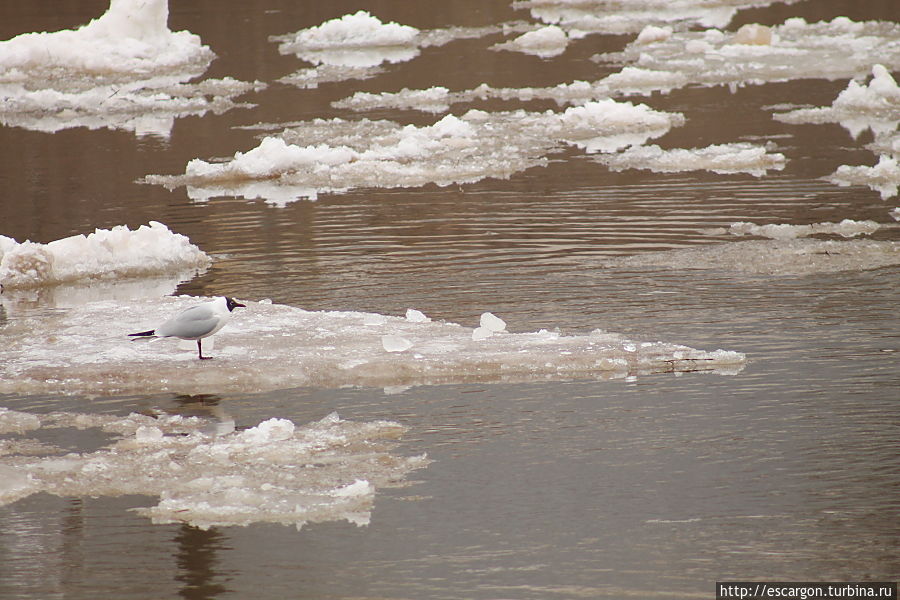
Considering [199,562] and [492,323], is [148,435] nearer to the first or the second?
[199,562]

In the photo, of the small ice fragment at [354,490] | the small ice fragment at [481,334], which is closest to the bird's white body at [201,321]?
the small ice fragment at [481,334]

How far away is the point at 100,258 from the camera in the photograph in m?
11.2

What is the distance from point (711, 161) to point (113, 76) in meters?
12.7

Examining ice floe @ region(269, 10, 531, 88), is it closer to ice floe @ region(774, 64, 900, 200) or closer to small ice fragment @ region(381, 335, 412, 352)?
ice floe @ region(774, 64, 900, 200)

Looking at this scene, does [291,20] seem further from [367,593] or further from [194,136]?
[367,593]

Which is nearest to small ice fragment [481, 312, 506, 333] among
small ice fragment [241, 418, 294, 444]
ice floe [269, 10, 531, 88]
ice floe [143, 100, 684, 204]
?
small ice fragment [241, 418, 294, 444]

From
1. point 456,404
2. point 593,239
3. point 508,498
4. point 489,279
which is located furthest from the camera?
point 593,239

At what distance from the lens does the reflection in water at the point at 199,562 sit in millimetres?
5551

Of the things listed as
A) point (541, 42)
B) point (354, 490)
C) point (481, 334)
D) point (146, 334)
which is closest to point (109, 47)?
point (541, 42)

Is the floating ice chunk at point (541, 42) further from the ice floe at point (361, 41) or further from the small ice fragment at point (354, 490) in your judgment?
the small ice fragment at point (354, 490)

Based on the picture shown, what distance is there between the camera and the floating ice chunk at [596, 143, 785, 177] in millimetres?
14391

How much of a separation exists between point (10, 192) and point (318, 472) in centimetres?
980

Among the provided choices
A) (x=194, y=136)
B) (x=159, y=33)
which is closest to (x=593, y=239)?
(x=194, y=136)

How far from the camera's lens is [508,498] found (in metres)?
6.29
